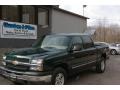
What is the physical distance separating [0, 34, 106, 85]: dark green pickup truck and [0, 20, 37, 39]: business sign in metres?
6.02

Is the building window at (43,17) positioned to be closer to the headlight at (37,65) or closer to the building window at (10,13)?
the building window at (10,13)

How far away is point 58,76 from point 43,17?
36.6ft

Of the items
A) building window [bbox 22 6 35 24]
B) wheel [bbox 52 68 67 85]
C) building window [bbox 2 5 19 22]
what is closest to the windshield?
wheel [bbox 52 68 67 85]

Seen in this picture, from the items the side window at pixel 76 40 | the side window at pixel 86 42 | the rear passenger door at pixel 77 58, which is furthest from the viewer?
the side window at pixel 86 42

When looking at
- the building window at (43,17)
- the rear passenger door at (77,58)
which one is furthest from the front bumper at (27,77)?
the building window at (43,17)

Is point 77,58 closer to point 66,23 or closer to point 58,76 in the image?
point 58,76

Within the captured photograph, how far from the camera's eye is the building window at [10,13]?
13107 mm

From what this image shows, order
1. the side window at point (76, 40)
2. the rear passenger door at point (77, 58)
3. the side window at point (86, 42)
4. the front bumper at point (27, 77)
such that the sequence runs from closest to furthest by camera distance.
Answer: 1. the front bumper at point (27, 77)
2. the rear passenger door at point (77, 58)
3. the side window at point (76, 40)
4. the side window at point (86, 42)

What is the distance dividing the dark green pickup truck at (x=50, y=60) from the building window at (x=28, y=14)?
7.52 metres

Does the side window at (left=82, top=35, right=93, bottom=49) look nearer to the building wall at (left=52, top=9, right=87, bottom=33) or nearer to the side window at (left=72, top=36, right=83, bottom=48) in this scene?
the side window at (left=72, top=36, right=83, bottom=48)

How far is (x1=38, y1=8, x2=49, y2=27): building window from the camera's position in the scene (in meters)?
16.3

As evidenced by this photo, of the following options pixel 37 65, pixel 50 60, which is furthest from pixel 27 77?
pixel 50 60

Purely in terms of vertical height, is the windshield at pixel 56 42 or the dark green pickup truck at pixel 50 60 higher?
the windshield at pixel 56 42
